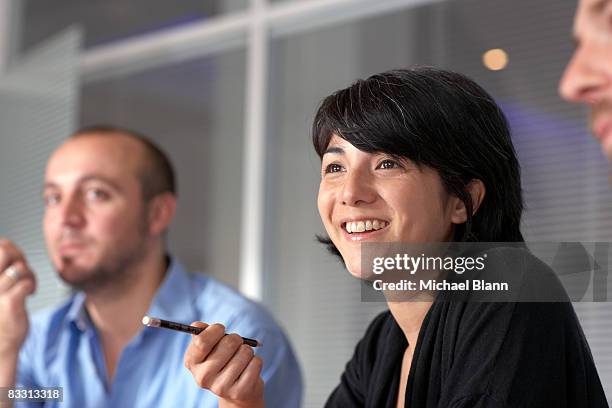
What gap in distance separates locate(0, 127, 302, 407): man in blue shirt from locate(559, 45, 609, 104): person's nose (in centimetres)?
93

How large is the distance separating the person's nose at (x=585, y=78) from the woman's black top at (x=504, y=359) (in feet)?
0.92

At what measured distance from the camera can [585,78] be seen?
759mm

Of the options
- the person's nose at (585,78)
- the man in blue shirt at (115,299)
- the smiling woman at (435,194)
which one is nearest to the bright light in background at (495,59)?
the man in blue shirt at (115,299)

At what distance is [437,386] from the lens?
1.07 metres

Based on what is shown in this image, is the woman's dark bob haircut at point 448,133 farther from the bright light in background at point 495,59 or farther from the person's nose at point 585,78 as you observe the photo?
the bright light in background at point 495,59

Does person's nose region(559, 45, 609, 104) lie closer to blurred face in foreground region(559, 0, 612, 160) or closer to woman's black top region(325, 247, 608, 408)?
blurred face in foreground region(559, 0, 612, 160)

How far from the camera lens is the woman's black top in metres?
0.95

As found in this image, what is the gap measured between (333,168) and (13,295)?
818mm

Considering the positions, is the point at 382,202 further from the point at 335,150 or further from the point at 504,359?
the point at 504,359

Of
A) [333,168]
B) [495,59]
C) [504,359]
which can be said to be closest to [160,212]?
[495,59]

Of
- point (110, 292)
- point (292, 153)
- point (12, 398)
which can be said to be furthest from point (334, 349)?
point (12, 398)

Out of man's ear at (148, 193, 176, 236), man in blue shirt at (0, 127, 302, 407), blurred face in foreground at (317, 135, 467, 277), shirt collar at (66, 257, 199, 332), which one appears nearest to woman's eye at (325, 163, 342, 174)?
blurred face in foreground at (317, 135, 467, 277)

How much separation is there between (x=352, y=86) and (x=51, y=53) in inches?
70.6

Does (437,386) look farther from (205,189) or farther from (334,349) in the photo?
(205,189)
